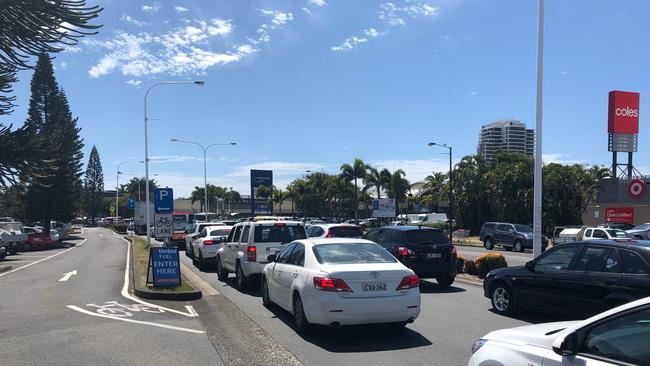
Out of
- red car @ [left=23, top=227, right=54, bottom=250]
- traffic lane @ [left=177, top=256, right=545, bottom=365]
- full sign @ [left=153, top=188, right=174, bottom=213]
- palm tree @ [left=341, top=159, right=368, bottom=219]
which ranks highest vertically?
palm tree @ [left=341, top=159, right=368, bottom=219]

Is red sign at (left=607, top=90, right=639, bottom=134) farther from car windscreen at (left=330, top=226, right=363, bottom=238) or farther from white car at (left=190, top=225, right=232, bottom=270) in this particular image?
white car at (left=190, top=225, right=232, bottom=270)

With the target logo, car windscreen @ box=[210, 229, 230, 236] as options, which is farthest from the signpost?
the target logo

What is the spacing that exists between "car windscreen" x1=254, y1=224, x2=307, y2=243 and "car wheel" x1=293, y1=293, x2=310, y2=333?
517 cm

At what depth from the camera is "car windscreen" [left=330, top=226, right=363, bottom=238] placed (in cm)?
1773

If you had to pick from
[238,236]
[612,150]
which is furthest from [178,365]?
[612,150]

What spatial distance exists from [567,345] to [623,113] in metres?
64.0

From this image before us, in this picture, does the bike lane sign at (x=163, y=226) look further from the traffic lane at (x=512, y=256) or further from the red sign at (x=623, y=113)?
the red sign at (x=623, y=113)

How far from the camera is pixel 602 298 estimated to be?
325 inches

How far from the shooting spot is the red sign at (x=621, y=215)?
1614 inches

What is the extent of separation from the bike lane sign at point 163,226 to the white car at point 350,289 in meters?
7.70

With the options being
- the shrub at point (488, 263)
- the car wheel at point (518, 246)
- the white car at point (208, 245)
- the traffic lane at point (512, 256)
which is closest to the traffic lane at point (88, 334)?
the white car at point (208, 245)

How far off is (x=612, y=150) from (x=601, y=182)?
6.56 m

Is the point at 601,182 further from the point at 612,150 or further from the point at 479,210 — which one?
the point at 479,210

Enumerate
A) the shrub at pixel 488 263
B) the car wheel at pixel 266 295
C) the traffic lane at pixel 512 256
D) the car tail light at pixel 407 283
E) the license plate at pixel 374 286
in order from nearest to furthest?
1. the license plate at pixel 374 286
2. the car tail light at pixel 407 283
3. the car wheel at pixel 266 295
4. the shrub at pixel 488 263
5. the traffic lane at pixel 512 256
